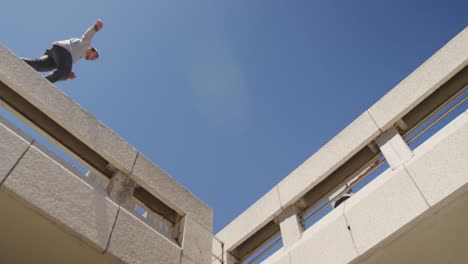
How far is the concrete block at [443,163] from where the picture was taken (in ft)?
13.9

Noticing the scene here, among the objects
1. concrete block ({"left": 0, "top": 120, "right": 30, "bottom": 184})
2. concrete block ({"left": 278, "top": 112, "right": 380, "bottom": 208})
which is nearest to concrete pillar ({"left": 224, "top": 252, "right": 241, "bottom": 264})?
concrete block ({"left": 278, "top": 112, "right": 380, "bottom": 208})

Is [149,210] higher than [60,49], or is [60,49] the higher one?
[60,49]

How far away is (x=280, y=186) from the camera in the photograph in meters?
6.61

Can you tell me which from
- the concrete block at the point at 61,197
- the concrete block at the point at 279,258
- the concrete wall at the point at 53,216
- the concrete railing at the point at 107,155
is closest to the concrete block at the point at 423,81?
the concrete block at the point at 279,258

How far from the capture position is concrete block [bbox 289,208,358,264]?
4754 mm

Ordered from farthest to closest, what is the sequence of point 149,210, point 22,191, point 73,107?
point 149,210, point 73,107, point 22,191

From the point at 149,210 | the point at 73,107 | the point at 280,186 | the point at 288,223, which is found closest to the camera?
the point at 73,107

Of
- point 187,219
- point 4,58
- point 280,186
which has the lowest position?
point 187,219

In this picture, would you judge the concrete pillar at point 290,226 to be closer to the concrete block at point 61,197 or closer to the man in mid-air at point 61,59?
the concrete block at point 61,197

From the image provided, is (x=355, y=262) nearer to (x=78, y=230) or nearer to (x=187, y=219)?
(x=187, y=219)

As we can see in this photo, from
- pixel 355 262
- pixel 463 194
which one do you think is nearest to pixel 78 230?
pixel 355 262

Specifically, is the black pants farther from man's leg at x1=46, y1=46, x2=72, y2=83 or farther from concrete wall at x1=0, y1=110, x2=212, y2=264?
concrete wall at x1=0, y1=110, x2=212, y2=264

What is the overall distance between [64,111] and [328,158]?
4068 millimetres

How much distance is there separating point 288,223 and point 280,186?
2.49ft
